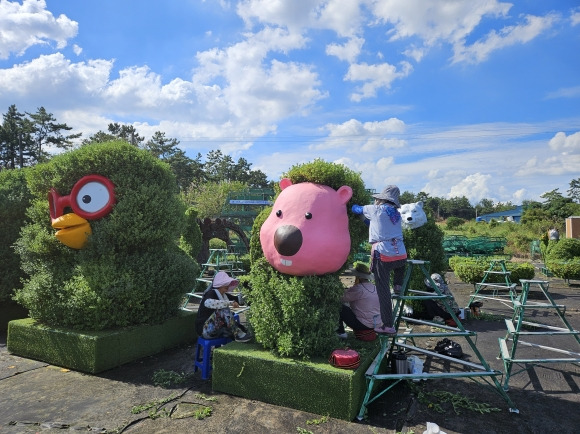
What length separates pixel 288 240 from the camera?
4.38 m

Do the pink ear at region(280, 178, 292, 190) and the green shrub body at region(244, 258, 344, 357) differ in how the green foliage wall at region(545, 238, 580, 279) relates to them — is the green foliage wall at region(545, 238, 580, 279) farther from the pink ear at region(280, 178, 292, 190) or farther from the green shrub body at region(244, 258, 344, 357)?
the pink ear at region(280, 178, 292, 190)

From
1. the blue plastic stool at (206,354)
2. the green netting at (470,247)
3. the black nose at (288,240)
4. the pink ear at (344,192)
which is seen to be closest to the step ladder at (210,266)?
the blue plastic stool at (206,354)

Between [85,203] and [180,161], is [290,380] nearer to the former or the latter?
[85,203]

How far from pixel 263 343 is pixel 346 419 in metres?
1.22

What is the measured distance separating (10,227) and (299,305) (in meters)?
5.79

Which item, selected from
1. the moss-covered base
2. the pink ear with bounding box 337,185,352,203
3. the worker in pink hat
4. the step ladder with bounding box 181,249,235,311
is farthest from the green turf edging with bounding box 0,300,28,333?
the pink ear with bounding box 337,185,352,203

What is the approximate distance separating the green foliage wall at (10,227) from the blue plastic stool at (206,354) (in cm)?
390

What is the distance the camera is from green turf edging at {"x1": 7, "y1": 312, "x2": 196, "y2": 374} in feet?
17.4

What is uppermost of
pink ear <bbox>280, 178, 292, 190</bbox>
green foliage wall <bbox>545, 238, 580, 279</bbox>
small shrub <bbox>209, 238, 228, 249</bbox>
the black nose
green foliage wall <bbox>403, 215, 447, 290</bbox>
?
pink ear <bbox>280, 178, 292, 190</bbox>

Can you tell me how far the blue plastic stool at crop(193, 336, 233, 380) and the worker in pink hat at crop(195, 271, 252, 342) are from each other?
0.22ft

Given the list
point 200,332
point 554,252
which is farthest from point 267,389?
point 554,252

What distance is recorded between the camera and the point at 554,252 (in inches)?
575

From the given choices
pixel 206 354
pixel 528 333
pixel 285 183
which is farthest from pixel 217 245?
pixel 528 333

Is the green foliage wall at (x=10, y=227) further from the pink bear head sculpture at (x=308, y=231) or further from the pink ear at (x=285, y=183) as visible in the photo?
the pink bear head sculpture at (x=308, y=231)
